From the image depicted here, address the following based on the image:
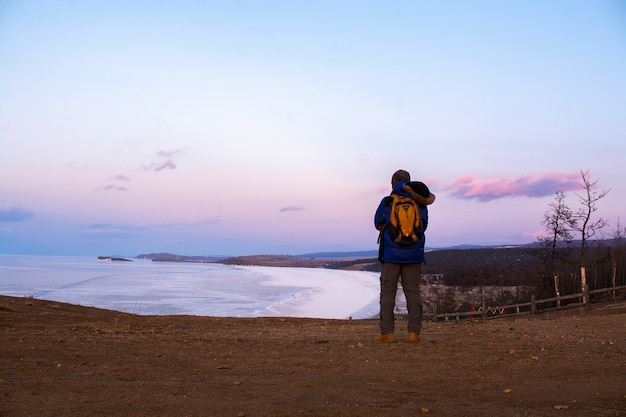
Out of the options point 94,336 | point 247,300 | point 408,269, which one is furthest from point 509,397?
point 247,300

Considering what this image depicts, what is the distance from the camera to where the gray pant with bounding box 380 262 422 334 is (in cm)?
819

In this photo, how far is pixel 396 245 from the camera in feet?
26.7

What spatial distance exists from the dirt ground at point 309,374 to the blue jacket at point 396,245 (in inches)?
43.3

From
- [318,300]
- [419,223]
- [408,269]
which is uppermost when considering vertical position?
[419,223]

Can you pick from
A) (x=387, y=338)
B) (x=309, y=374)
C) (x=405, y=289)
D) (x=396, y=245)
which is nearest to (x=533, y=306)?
(x=405, y=289)

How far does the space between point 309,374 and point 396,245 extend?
268 cm

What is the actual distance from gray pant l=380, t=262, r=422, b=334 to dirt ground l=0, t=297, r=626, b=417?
294 millimetres

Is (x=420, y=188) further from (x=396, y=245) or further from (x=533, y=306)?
(x=533, y=306)

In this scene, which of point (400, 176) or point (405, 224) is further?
point (400, 176)

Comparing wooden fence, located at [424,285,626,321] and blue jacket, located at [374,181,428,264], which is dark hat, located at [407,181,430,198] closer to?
blue jacket, located at [374,181,428,264]

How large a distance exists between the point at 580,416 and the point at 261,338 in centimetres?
528

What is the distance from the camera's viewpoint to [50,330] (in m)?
9.66

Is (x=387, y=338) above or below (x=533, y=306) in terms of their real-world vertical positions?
above

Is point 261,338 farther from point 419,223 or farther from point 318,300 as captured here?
point 318,300
